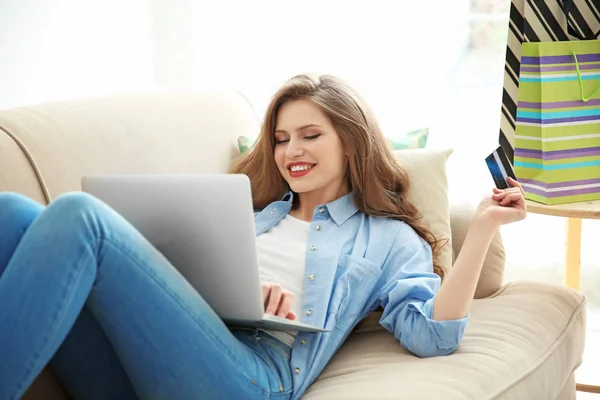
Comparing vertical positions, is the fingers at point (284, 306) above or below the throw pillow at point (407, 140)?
below

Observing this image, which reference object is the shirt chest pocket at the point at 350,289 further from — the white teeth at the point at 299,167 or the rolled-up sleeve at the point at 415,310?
the white teeth at the point at 299,167

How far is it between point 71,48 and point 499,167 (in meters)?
1.65

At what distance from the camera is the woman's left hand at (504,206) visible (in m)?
1.63

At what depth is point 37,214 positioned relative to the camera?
140 centimetres

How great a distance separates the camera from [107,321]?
138 cm

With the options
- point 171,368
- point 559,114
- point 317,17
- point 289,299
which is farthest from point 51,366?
point 317,17

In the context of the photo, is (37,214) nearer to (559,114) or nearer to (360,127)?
(360,127)

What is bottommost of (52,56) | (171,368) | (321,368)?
(321,368)

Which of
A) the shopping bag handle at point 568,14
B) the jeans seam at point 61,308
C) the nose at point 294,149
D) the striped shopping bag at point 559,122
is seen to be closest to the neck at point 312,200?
the nose at point 294,149

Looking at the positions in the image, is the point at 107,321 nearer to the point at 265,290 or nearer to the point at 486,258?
the point at 265,290

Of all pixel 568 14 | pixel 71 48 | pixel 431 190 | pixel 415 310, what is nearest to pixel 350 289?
pixel 415 310

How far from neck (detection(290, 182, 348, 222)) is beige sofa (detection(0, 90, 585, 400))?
247 mm

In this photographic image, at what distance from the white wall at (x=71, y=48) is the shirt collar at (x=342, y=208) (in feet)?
3.74

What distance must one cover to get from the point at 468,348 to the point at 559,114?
0.83 m
